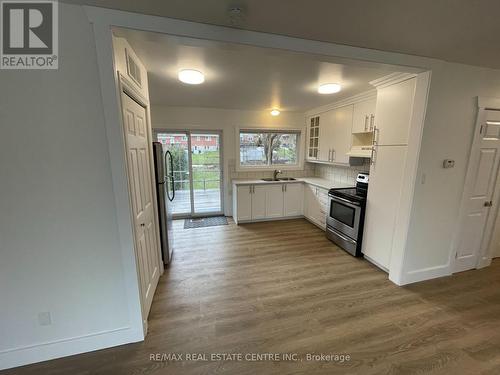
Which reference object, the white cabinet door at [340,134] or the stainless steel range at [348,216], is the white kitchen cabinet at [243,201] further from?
the white cabinet door at [340,134]

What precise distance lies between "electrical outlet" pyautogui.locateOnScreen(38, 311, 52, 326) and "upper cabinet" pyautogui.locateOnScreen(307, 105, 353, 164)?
411 cm

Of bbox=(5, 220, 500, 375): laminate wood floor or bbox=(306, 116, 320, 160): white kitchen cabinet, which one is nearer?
bbox=(5, 220, 500, 375): laminate wood floor

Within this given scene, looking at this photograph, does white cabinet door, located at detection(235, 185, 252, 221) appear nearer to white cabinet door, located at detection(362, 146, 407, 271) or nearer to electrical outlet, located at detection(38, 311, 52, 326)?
white cabinet door, located at detection(362, 146, 407, 271)

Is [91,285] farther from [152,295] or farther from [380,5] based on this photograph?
[380,5]

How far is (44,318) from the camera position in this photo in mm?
1498

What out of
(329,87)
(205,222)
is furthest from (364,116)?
(205,222)

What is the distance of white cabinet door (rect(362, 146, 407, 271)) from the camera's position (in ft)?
8.07

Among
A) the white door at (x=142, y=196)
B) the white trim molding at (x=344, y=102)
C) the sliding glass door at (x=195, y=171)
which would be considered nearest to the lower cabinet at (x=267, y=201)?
the sliding glass door at (x=195, y=171)

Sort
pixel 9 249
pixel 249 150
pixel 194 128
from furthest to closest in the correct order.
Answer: pixel 249 150 < pixel 194 128 < pixel 9 249

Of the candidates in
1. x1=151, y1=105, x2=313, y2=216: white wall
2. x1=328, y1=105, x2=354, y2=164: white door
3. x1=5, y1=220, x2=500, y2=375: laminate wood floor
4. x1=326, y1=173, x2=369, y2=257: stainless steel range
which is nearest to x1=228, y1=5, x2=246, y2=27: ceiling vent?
x1=5, y1=220, x2=500, y2=375: laminate wood floor

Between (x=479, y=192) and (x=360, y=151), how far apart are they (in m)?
1.46

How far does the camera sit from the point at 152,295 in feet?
7.10

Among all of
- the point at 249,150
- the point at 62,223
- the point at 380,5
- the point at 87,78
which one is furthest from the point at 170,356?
the point at 249,150

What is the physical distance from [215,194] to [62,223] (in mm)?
3579
